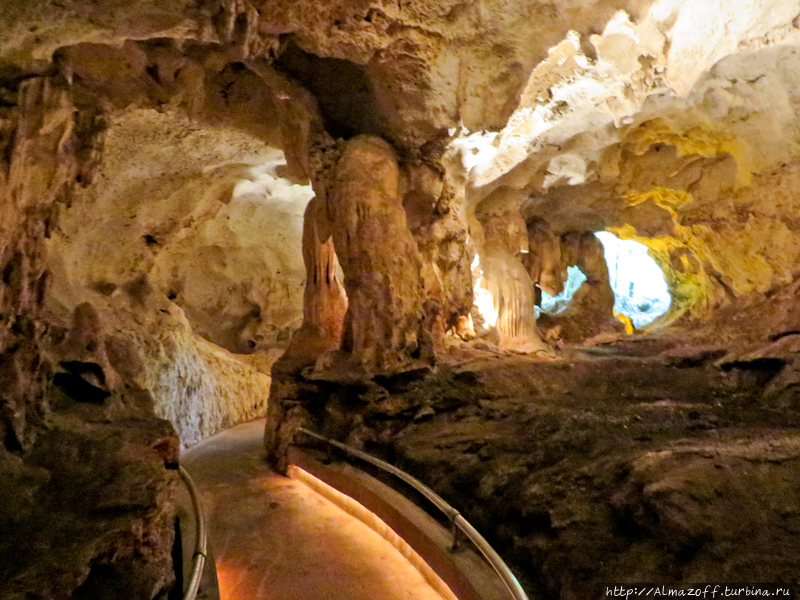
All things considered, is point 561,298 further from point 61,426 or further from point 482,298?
point 61,426

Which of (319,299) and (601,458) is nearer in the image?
(601,458)

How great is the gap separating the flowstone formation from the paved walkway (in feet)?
2.12

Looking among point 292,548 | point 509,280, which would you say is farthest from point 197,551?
point 509,280

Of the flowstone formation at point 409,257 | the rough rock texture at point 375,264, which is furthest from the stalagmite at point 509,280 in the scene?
the rough rock texture at point 375,264

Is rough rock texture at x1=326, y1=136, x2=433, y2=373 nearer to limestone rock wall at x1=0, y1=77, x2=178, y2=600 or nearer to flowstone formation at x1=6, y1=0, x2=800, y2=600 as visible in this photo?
flowstone formation at x1=6, y1=0, x2=800, y2=600

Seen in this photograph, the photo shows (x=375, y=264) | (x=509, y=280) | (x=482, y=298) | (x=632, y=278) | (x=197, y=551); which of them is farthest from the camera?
(x=632, y=278)

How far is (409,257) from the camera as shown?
6469mm

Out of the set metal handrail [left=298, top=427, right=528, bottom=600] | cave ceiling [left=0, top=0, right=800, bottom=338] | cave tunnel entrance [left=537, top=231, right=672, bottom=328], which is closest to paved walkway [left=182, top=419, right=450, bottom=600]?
metal handrail [left=298, top=427, right=528, bottom=600]

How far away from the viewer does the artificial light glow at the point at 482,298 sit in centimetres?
1080

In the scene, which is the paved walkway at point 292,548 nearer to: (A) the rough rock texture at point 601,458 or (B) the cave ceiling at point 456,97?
(A) the rough rock texture at point 601,458

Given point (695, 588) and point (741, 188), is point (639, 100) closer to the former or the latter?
point (741, 188)

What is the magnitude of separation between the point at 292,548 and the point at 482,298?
739cm

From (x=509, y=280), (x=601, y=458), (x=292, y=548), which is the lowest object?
(x=292, y=548)

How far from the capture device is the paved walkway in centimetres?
361
